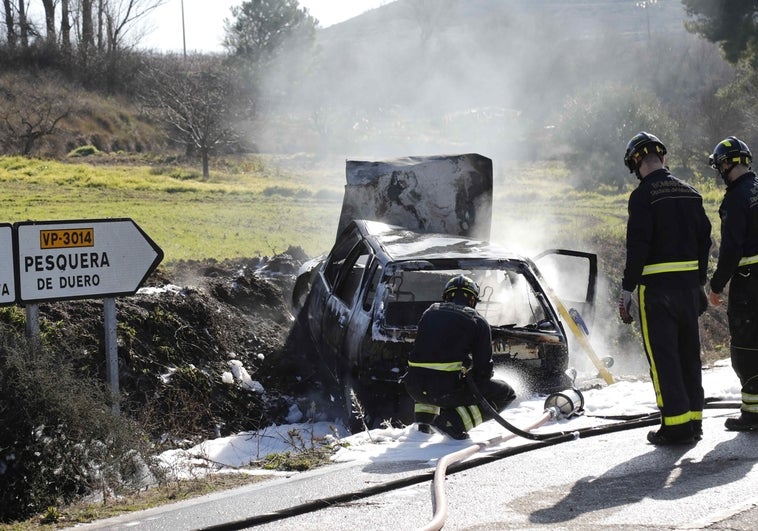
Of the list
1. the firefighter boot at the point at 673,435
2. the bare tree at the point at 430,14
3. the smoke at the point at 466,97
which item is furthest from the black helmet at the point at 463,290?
the bare tree at the point at 430,14

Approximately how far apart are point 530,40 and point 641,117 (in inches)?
2627

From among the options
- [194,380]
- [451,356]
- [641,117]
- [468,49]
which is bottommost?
[194,380]

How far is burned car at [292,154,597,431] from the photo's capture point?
285 inches

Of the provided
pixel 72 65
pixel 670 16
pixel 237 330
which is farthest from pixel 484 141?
pixel 670 16

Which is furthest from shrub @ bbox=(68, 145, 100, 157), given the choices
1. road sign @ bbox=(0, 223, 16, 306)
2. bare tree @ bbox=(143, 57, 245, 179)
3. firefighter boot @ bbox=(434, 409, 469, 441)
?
firefighter boot @ bbox=(434, 409, 469, 441)

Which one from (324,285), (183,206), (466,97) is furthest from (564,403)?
(466,97)

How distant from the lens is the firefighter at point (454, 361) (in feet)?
20.9

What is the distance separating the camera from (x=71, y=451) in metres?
5.79

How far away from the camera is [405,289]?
30.6 feet

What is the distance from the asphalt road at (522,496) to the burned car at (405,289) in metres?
1.36

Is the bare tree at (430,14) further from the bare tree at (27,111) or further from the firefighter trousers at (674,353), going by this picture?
the firefighter trousers at (674,353)

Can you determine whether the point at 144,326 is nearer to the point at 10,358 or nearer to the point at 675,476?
the point at 10,358

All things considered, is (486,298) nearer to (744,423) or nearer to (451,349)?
(451,349)

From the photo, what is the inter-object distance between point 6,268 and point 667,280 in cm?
424
